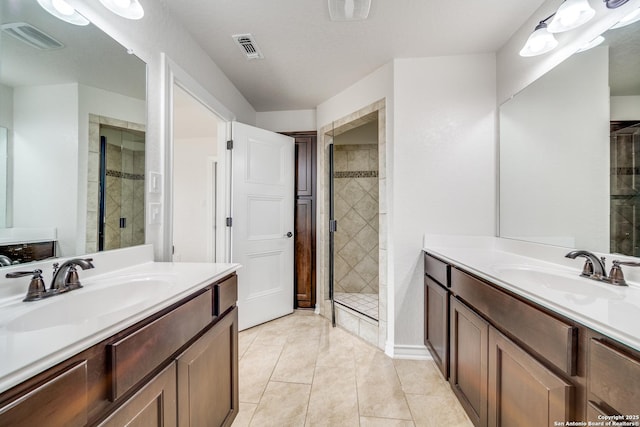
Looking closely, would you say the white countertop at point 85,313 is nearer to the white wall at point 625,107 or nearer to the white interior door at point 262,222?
the white interior door at point 262,222

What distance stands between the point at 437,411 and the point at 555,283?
0.94 metres

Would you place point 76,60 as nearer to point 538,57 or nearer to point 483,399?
point 483,399

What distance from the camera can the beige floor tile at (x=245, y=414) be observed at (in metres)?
1.39

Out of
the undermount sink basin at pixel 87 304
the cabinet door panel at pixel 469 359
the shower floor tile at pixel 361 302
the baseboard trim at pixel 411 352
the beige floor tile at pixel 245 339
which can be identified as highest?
the undermount sink basin at pixel 87 304

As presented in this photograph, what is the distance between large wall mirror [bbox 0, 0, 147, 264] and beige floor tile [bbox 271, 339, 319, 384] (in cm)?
127

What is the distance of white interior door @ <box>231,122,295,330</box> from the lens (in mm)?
2510

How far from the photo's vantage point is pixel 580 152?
1.34m

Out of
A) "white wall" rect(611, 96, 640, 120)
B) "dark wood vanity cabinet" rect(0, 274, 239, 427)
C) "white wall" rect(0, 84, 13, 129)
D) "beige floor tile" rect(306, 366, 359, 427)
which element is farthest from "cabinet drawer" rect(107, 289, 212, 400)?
"white wall" rect(611, 96, 640, 120)

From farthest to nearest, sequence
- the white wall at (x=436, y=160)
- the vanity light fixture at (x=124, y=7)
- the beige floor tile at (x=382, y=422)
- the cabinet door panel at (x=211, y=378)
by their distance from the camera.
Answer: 1. the white wall at (x=436, y=160)
2. the beige floor tile at (x=382, y=422)
3. the vanity light fixture at (x=124, y=7)
4. the cabinet door panel at (x=211, y=378)

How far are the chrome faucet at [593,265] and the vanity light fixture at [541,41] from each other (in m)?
1.13

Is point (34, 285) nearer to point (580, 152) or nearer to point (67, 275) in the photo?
point (67, 275)

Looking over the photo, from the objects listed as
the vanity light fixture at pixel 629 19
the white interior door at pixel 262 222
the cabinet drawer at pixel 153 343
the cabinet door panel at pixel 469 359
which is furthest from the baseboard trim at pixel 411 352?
the vanity light fixture at pixel 629 19

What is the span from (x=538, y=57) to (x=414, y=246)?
143 centimetres

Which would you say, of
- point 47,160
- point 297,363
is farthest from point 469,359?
point 47,160
